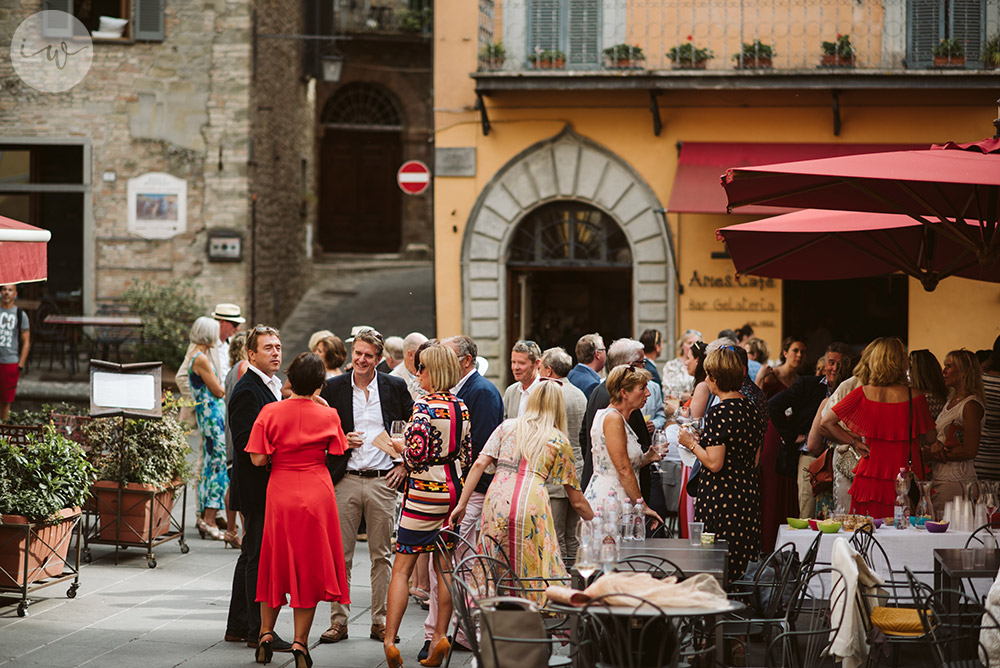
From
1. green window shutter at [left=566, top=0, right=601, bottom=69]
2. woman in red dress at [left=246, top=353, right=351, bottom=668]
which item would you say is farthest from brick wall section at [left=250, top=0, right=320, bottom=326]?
woman in red dress at [left=246, top=353, right=351, bottom=668]

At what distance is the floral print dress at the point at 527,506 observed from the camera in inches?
242

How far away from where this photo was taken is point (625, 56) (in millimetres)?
15367

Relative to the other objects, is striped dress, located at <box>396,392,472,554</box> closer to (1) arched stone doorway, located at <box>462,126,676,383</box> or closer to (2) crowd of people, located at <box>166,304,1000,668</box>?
(2) crowd of people, located at <box>166,304,1000,668</box>

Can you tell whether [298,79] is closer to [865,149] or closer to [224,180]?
[224,180]

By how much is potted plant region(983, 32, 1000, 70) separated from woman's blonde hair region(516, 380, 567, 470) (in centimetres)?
1075

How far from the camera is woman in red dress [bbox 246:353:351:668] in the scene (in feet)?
20.6

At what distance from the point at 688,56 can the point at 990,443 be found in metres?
8.32

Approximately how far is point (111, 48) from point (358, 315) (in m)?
6.07

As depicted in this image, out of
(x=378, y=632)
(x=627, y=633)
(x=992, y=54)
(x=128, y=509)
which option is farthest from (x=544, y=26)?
(x=627, y=633)

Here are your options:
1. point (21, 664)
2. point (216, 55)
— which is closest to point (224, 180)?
point (216, 55)

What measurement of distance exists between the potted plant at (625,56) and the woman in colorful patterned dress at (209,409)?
24.7 feet

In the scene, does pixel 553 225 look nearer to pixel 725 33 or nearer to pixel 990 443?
pixel 725 33

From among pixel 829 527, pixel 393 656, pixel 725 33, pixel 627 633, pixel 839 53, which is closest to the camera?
pixel 627 633

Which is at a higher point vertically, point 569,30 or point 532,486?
point 569,30
